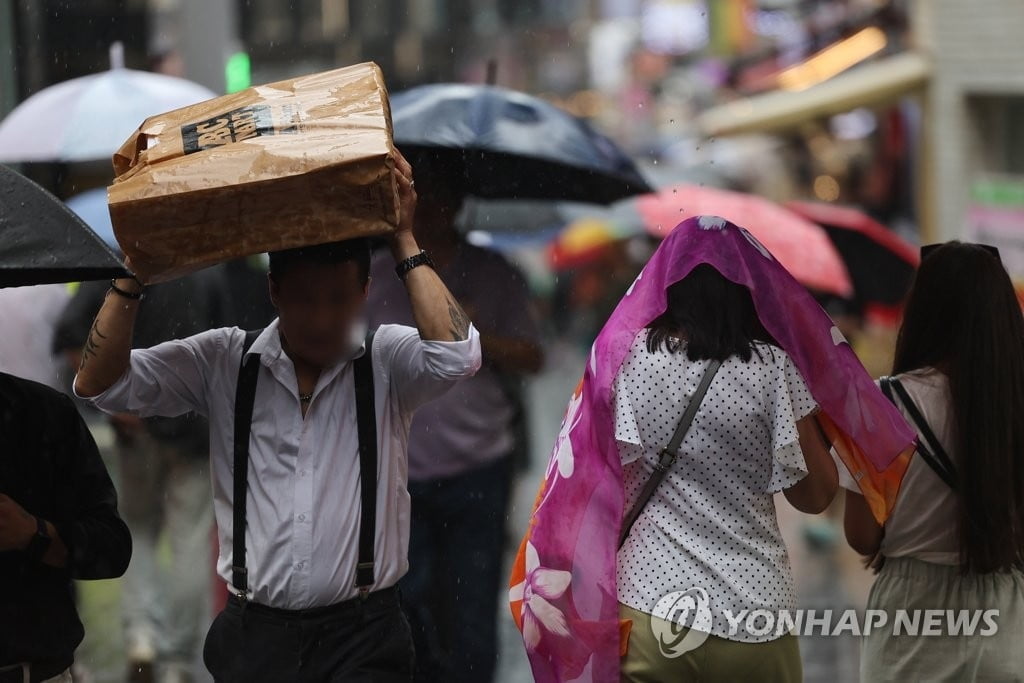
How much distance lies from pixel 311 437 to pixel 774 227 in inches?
166

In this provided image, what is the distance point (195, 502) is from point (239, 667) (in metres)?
3.13

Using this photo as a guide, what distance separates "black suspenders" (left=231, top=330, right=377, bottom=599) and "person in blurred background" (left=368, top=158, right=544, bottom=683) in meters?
A: 1.31

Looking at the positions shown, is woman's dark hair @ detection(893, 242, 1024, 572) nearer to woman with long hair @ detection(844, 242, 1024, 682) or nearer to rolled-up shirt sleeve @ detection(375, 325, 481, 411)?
woman with long hair @ detection(844, 242, 1024, 682)

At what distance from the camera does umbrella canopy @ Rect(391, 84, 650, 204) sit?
17.2 ft

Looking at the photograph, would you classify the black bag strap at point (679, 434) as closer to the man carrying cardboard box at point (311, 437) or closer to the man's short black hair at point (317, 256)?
the man carrying cardboard box at point (311, 437)

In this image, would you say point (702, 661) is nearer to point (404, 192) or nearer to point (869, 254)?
point (404, 192)

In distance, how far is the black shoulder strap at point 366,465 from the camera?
366 centimetres

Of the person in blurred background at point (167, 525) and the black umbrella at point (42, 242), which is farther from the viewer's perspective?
the person in blurred background at point (167, 525)

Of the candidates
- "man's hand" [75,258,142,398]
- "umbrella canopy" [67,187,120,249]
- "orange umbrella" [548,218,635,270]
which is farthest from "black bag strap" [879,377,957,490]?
"orange umbrella" [548,218,635,270]

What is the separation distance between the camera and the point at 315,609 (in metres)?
3.64

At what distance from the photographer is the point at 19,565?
3.43 m

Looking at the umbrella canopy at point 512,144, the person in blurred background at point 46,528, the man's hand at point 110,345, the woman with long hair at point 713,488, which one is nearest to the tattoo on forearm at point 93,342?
the man's hand at point 110,345

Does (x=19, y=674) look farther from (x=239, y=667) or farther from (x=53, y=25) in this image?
(x=53, y=25)

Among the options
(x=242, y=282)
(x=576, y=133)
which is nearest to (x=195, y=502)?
(x=242, y=282)
